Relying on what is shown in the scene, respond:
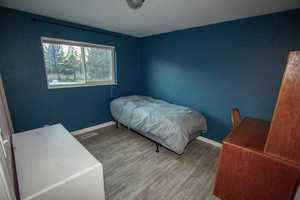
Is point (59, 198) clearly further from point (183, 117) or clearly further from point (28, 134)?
point (183, 117)

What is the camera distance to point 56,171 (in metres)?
0.87

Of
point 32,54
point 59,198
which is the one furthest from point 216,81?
point 32,54

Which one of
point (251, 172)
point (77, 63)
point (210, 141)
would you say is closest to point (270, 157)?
point (251, 172)

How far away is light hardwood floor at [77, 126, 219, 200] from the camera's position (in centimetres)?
154

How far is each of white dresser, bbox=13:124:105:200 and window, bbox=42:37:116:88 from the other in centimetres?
172

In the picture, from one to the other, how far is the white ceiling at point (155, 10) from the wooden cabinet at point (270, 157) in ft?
4.12

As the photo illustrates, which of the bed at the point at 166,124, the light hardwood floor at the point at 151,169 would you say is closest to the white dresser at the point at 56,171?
the light hardwood floor at the point at 151,169

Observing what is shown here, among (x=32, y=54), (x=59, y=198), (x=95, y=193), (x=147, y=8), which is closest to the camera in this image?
(x=59, y=198)

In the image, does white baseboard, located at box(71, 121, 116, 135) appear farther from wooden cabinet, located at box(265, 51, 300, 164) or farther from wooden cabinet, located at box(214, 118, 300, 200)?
wooden cabinet, located at box(265, 51, 300, 164)

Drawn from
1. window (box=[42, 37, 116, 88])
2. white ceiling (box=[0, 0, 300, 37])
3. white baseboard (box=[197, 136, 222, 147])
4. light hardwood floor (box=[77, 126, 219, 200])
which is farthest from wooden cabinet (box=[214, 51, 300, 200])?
window (box=[42, 37, 116, 88])

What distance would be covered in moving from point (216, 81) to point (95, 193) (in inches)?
98.3

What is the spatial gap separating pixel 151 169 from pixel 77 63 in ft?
8.46

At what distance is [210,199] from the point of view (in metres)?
1.48

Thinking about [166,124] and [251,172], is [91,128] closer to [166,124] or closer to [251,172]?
[166,124]
